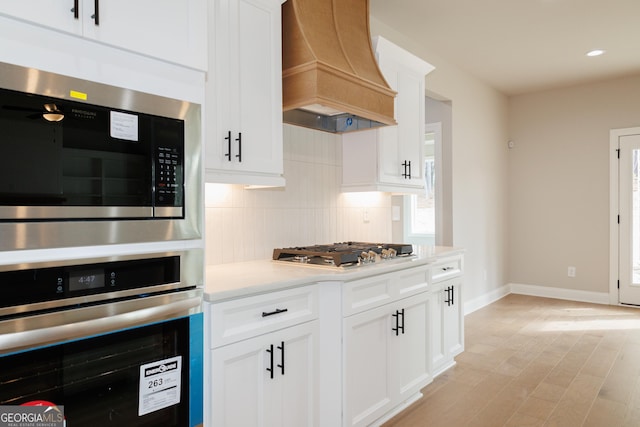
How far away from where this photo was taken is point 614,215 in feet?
17.1

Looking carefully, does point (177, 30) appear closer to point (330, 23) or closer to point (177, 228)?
point (177, 228)

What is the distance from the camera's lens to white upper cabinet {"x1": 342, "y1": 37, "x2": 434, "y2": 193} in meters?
3.04

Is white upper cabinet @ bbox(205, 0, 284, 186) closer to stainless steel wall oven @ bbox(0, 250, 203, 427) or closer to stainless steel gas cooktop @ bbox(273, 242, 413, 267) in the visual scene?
stainless steel gas cooktop @ bbox(273, 242, 413, 267)

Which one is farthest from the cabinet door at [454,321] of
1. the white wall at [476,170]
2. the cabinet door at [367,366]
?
the white wall at [476,170]

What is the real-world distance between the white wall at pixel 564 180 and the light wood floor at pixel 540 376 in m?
0.97

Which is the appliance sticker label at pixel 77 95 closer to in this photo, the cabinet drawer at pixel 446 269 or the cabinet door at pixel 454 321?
the cabinet drawer at pixel 446 269

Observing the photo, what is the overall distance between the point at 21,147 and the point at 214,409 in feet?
3.60

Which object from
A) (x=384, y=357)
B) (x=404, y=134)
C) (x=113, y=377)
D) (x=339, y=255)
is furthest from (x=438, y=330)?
(x=113, y=377)

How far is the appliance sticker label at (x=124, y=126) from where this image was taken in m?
1.26

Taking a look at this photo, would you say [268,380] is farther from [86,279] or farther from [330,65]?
[330,65]

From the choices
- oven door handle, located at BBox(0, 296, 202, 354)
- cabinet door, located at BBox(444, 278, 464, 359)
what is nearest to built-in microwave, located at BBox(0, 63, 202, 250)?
oven door handle, located at BBox(0, 296, 202, 354)

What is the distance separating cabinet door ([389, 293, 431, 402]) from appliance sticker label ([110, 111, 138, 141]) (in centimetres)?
172

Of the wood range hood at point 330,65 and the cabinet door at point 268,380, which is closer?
the cabinet door at point 268,380

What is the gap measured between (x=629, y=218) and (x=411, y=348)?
4188 millimetres
